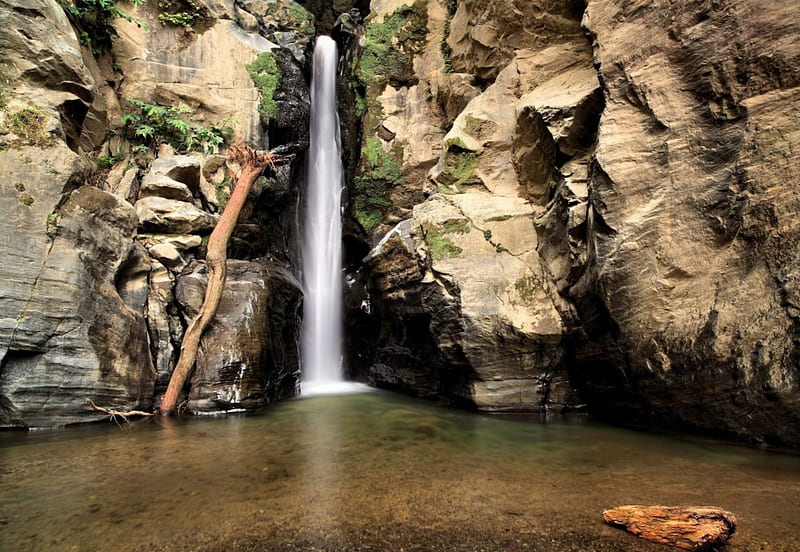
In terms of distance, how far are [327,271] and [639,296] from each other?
9.14 metres

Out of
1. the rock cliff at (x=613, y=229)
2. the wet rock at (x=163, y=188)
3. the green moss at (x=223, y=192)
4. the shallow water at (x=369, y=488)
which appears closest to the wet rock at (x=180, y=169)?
the wet rock at (x=163, y=188)

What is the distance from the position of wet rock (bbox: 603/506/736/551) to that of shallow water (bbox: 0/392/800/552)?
10 cm

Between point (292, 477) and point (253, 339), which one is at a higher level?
point (253, 339)

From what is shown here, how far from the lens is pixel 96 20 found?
9844mm

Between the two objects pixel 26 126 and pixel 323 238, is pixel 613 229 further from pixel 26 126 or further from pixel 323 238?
pixel 323 238

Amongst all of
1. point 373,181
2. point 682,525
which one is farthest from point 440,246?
point 682,525

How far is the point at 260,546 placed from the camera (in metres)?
2.24

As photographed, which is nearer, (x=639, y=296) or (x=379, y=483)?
(x=379, y=483)

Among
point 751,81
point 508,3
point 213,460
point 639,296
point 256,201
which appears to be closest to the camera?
point 213,460

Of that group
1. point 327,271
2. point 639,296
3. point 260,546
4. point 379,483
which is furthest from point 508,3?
point 260,546

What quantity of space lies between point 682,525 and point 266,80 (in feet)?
42.7

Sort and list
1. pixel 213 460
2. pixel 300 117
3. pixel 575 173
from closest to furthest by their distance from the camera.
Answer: pixel 213 460
pixel 575 173
pixel 300 117

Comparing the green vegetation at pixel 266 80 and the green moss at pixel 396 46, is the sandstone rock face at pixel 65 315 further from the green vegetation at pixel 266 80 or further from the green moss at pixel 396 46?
the green moss at pixel 396 46

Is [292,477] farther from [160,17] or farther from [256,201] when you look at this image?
[160,17]
